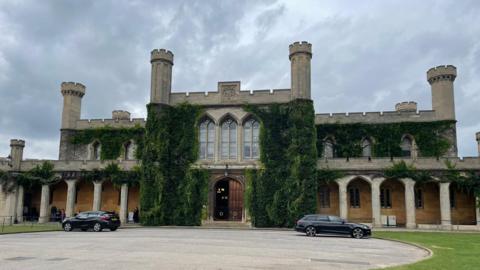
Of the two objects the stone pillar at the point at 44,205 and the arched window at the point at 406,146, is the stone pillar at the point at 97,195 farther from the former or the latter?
the arched window at the point at 406,146

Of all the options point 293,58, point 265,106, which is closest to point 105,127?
point 265,106

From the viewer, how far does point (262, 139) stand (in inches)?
1296

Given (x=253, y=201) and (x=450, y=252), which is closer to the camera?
(x=450, y=252)

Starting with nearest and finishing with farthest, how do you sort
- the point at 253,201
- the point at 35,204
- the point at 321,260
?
the point at 321,260, the point at 253,201, the point at 35,204

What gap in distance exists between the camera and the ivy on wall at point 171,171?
32.1 metres

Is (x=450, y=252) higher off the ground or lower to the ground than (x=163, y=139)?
lower

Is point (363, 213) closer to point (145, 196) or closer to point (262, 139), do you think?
point (262, 139)

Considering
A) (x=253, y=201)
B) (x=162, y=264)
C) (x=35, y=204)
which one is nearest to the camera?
(x=162, y=264)

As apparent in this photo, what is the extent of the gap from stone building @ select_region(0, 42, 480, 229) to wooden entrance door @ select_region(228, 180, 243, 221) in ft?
0.26

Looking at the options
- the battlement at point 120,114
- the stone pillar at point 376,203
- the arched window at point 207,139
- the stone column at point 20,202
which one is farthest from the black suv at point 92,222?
the battlement at point 120,114

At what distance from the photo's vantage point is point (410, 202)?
1230 inches

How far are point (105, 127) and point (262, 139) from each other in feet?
55.3

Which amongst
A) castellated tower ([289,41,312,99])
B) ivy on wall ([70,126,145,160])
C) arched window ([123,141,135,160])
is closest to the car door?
castellated tower ([289,41,312,99])

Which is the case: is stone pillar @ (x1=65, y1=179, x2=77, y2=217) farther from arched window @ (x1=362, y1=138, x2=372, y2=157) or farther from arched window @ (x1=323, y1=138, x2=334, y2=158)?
arched window @ (x1=362, y1=138, x2=372, y2=157)
